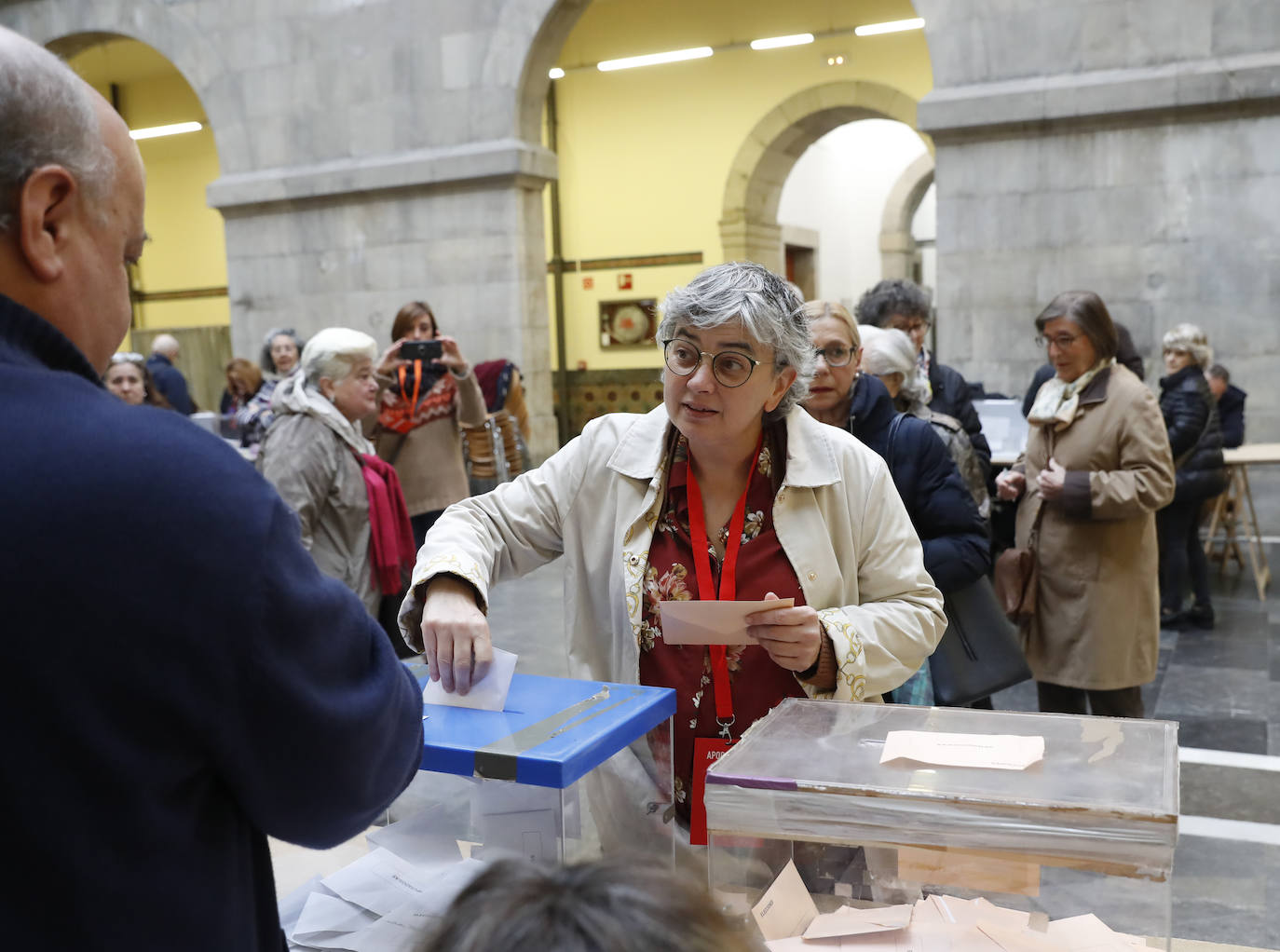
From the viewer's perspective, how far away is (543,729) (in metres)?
1.63

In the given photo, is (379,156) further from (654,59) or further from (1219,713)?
(1219,713)

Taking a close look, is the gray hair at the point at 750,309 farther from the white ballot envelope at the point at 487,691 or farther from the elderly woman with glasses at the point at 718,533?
the white ballot envelope at the point at 487,691

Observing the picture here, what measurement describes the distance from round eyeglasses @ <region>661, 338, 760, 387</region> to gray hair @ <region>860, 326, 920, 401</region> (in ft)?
6.28

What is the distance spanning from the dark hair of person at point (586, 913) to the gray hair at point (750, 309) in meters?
1.46

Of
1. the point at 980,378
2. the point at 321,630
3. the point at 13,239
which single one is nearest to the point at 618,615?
the point at 321,630

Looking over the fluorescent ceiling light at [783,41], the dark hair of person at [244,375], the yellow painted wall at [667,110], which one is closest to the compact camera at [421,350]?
the dark hair of person at [244,375]

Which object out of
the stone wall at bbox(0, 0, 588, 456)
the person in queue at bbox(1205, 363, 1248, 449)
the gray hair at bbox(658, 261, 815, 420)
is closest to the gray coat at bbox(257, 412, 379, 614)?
the gray hair at bbox(658, 261, 815, 420)

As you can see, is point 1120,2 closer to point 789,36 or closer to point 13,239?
point 789,36

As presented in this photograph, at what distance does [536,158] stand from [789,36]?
197 inches

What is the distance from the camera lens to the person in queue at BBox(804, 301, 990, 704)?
335cm

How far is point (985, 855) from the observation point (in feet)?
4.68

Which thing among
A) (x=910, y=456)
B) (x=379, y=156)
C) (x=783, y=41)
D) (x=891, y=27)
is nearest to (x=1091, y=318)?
(x=910, y=456)

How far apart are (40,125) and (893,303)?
4305 mm

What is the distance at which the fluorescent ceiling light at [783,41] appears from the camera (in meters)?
14.5
